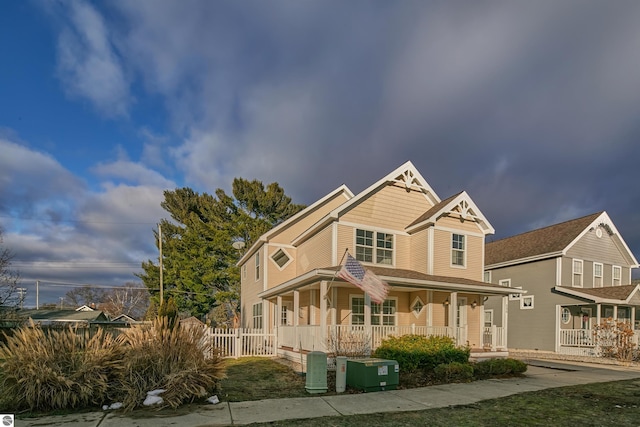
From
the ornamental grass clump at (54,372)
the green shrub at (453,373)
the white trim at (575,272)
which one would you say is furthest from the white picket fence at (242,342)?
the white trim at (575,272)

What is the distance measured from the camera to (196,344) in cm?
868

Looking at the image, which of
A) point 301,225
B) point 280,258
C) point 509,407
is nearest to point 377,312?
point 280,258

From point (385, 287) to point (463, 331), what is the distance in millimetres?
6011

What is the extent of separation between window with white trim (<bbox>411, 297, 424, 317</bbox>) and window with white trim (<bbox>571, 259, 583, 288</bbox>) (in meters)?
11.3

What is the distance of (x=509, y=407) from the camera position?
8.20 metres

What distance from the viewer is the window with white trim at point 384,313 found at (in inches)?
653

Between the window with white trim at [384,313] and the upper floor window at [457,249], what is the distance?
11.0ft

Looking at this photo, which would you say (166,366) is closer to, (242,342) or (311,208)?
(242,342)

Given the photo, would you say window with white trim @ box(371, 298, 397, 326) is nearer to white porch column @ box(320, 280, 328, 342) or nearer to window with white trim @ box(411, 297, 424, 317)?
window with white trim @ box(411, 297, 424, 317)

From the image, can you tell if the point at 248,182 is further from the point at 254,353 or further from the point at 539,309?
the point at 539,309

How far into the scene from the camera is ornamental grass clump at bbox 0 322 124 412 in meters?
7.46

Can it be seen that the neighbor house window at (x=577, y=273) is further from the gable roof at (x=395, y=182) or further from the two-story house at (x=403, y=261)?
the gable roof at (x=395, y=182)

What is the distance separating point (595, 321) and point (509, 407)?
710 inches

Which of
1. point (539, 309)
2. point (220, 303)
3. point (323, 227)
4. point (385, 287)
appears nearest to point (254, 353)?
point (323, 227)
